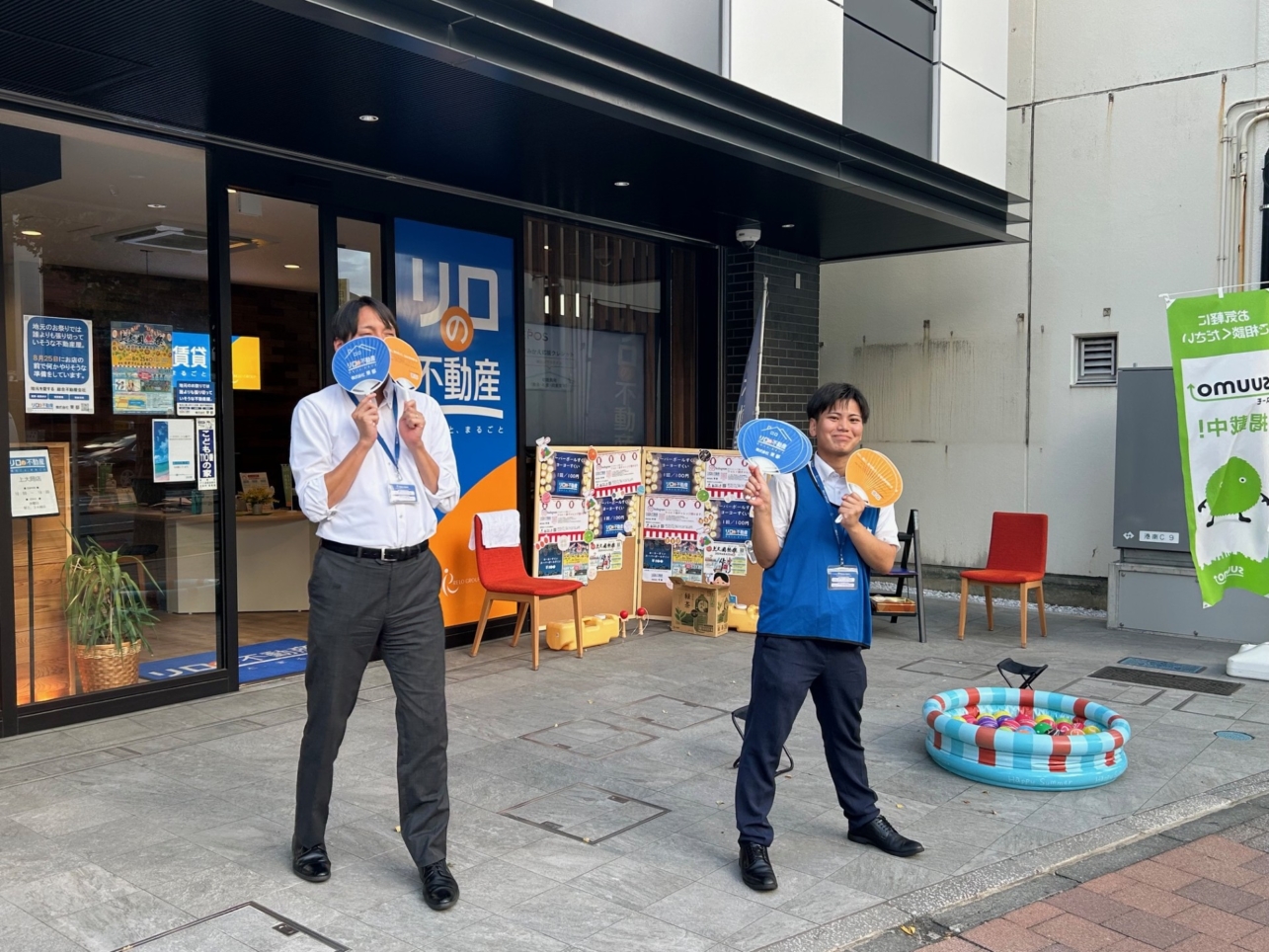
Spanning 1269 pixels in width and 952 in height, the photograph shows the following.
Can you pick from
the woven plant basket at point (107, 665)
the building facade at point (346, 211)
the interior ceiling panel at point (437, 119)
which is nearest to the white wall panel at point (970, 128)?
the building facade at point (346, 211)

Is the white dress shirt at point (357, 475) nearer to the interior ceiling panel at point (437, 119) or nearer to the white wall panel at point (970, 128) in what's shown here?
the interior ceiling panel at point (437, 119)

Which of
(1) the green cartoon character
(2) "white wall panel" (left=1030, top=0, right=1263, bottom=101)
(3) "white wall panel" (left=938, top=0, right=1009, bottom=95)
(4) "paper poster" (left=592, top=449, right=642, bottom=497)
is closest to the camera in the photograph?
(1) the green cartoon character

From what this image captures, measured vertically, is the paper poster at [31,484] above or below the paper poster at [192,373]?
below

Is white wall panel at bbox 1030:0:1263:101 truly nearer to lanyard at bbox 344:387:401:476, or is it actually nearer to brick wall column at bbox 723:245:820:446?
brick wall column at bbox 723:245:820:446

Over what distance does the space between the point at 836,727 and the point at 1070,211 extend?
→ 7.15 metres

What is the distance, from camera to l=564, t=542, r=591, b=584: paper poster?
7.83m

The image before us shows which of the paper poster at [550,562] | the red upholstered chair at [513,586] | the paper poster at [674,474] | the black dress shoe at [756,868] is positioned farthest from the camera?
the paper poster at [674,474]

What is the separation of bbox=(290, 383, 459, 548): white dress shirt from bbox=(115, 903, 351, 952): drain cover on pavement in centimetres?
118

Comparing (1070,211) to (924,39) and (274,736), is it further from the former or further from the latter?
(274,736)

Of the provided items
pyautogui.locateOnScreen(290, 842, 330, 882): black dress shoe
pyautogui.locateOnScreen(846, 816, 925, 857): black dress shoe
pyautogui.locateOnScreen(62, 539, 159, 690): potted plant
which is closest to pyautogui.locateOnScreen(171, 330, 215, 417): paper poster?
pyautogui.locateOnScreen(62, 539, 159, 690): potted plant

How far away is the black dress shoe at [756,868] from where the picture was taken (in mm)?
3588

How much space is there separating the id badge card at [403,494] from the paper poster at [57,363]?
113 inches

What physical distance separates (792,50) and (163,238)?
3890 mm

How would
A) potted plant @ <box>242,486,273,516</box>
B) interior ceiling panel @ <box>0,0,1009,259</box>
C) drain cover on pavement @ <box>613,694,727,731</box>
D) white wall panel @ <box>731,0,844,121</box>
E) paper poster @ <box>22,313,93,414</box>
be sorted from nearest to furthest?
interior ceiling panel @ <box>0,0,1009,259</box>
paper poster @ <box>22,313,93,414</box>
drain cover on pavement @ <box>613,694,727,731</box>
white wall panel @ <box>731,0,844,121</box>
potted plant @ <box>242,486,273,516</box>
